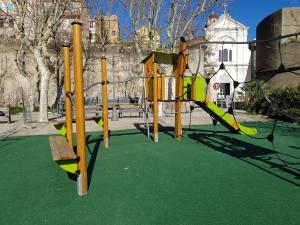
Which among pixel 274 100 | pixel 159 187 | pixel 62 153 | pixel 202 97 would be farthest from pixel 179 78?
pixel 274 100

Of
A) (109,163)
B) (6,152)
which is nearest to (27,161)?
(6,152)

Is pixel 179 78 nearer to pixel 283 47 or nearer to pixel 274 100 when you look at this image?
pixel 274 100

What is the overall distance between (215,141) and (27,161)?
4404 millimetres

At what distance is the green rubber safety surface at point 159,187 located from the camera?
8.98 ft

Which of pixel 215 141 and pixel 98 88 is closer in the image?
pixel 215 141

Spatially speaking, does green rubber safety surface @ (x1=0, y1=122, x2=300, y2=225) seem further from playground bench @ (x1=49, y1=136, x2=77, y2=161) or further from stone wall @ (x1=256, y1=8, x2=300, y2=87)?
stone wall @ (x1=256, y1=8, x2=300, y2=87)

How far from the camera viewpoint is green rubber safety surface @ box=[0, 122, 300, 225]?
2.74 meters

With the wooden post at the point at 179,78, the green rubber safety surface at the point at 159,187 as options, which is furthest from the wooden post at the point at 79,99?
the wooden post at the point at 179,78

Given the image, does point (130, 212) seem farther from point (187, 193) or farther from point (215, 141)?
point (215, 141)

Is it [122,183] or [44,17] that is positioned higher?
[44,17]

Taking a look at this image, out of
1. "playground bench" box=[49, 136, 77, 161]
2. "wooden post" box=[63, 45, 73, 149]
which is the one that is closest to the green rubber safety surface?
"playground bench" box=[49, 136, 77, 161]

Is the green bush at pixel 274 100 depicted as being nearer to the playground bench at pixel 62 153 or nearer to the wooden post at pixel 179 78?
the wooden post at pixel 179 78

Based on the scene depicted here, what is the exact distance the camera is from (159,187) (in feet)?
11.7

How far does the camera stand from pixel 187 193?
333 cm
